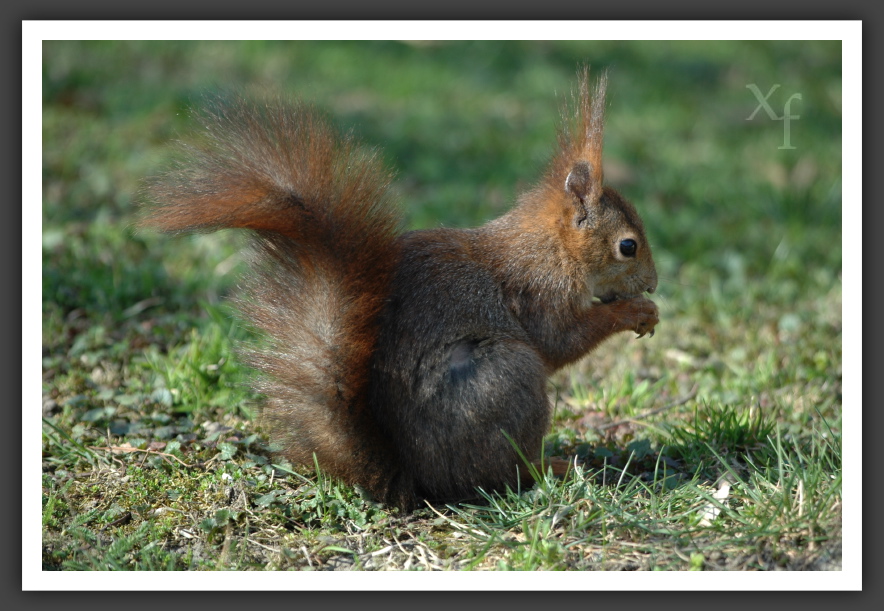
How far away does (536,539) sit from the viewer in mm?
2199

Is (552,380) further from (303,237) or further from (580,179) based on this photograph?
(303,237)

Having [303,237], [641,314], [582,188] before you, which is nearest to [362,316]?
[303,237]

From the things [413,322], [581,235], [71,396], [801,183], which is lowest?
[71,396]

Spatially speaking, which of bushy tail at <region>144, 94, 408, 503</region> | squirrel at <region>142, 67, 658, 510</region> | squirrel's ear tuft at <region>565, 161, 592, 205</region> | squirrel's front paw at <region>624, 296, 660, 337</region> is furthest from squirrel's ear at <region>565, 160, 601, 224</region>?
bushy tail at <region>144, 94, 408, 503</region>

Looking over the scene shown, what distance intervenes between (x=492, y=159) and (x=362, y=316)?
129 inches

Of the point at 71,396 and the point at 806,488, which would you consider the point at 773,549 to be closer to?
the point at 806,488

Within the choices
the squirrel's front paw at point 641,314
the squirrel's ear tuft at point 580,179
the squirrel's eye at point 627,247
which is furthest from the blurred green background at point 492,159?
the squirrel's front paw at point 641,314

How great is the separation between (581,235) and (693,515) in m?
0.87

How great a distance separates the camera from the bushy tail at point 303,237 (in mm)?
2215

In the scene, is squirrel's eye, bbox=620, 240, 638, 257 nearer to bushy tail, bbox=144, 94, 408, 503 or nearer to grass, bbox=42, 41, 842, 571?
grass, bbox=42, 41, 842, 571

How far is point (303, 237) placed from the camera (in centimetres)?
228

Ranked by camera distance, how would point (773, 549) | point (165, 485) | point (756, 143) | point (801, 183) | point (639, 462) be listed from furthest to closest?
point (756, 143)
point (801, 183)
point (639, 462)
point (165, 485)
point (773, 549)

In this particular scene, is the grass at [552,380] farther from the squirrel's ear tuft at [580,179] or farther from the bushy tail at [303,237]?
the squirrel's ear tuft at [580,179]

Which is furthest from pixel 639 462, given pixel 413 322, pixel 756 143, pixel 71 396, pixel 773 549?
pixel 756 143
